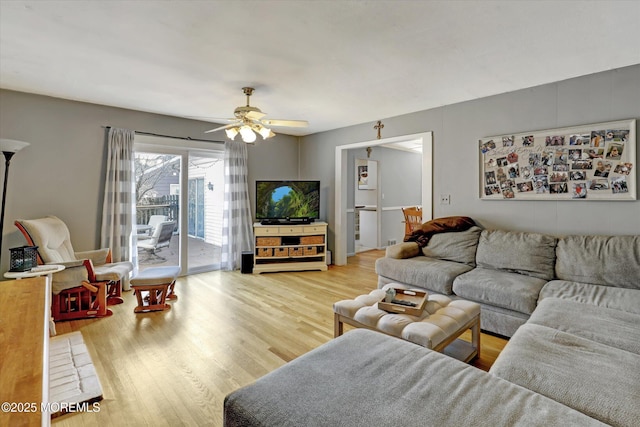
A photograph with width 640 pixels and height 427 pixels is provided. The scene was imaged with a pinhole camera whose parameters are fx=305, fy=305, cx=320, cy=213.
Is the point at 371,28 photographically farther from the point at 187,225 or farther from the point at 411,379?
the point at 187,225

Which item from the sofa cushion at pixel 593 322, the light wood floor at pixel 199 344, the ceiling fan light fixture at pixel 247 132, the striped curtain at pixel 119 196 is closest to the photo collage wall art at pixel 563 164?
the sofa cushion at pixel 593 322

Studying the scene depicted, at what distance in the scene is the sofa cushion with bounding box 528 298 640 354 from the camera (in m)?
1.59

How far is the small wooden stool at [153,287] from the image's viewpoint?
3.13m

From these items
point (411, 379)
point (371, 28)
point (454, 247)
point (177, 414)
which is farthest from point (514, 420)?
point (454, 247)

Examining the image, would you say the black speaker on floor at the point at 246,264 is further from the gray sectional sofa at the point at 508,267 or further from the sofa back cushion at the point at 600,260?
the sofa back cushion at the point at 600,260

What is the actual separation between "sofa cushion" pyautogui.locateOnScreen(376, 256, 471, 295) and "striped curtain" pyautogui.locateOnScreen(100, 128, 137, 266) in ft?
10.7

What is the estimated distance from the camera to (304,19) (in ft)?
6.47

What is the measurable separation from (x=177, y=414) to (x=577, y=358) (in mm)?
2051

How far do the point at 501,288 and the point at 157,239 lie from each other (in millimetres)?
4196

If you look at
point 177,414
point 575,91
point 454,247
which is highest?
point 575,91

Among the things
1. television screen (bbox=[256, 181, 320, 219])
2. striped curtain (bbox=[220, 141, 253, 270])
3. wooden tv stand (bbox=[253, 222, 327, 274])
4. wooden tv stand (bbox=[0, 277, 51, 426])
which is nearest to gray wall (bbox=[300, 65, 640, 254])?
television screen (bbox=[256, 181, 320, 219])

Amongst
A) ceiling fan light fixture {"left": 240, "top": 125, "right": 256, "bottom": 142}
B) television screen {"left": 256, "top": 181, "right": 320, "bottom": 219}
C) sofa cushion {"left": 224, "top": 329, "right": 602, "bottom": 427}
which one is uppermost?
ceiling fan light fixture {"left": 240, "top": 125, "right": 256, "bottom": 142}

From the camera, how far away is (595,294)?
7.51 feet

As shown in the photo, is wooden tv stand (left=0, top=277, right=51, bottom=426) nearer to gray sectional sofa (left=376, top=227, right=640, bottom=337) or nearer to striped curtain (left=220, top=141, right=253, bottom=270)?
gray sectional sofa (left=376, top=227, right=640, bottom=337)
